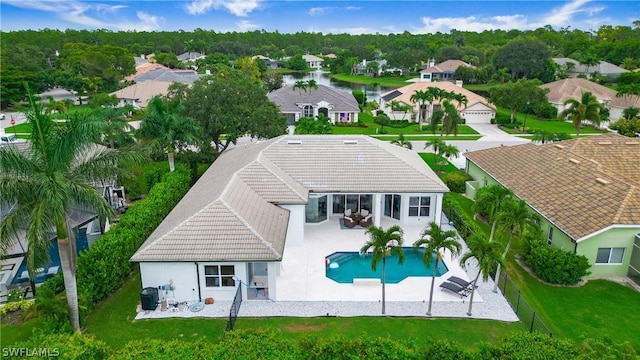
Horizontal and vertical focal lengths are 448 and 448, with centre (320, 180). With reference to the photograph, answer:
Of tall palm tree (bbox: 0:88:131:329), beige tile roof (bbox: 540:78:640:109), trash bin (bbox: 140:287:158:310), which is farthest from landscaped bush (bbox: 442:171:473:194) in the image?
beige tile roof (bbox: 540:78:640:109)

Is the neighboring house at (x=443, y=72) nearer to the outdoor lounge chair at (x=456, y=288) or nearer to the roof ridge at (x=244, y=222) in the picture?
the outdoor lounge chair at (x=456, y=288)

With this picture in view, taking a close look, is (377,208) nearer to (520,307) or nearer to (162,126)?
(520,307)

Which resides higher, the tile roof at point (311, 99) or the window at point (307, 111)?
the tile roof at point (311, 99)

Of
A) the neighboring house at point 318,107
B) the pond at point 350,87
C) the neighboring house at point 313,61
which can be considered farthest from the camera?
the neighboring house at point 313,61

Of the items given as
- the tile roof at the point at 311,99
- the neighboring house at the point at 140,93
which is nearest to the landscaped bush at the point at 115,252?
the tile roof at the point at 311,99

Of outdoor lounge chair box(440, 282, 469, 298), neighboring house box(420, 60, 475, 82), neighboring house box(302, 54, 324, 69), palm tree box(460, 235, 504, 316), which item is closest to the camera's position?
palm tree box(460, 235, 504, 316)

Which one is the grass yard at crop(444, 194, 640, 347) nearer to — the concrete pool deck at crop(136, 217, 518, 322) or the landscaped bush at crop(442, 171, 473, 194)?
the concrete pool deck at crop(136, 217, 518, 322)
